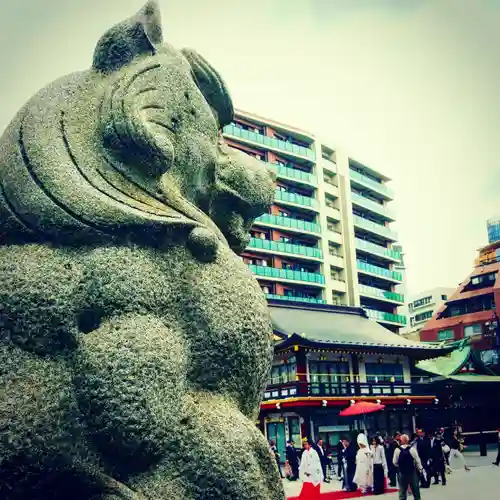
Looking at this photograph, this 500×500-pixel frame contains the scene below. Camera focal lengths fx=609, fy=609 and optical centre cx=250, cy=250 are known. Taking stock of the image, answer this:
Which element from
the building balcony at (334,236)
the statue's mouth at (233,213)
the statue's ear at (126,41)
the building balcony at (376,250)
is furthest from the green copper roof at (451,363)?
the statue's ear at (126,41)

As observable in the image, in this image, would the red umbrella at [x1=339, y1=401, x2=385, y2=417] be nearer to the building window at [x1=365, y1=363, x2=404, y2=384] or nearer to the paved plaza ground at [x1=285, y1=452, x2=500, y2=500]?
the paved plaza ground at [x1=285, y1=452, x2=500, y2=500]

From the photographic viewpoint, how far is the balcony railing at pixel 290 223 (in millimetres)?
33578

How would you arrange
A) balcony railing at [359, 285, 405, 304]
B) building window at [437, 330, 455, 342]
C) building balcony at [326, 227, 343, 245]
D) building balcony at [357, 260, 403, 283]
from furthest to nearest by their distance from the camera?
building window at [437, 330, 455, 342]
building balcony at [357, 260, 403, 283]
balcony railing at [359, 285, 405, 304]
building balcony at [326, 227, 343, 245]

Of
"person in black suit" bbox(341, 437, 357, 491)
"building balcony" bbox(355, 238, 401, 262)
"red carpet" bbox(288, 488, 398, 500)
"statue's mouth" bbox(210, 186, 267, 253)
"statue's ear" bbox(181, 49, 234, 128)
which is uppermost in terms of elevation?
"building balcony" bbox(355, 238, 401, 262)

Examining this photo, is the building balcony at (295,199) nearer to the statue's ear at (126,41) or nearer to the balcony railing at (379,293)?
the balcony railing at (379,293)

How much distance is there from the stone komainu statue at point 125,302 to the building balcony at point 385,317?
118 feet

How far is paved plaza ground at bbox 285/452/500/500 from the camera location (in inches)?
431

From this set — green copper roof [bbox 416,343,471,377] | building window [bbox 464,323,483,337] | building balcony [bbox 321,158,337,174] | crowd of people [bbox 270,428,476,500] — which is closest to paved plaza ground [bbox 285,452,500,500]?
crowd of people [bbox 270,428,476,500]

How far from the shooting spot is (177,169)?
3.30 meters

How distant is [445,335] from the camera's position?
4138 cm

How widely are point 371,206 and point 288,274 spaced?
11.5 meters

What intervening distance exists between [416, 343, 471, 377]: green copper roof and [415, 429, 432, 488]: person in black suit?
13788mm

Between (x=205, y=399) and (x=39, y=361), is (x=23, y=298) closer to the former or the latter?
(x=39, y=361)

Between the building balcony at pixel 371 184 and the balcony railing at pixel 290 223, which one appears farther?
the building balcony at pixel 371 184
